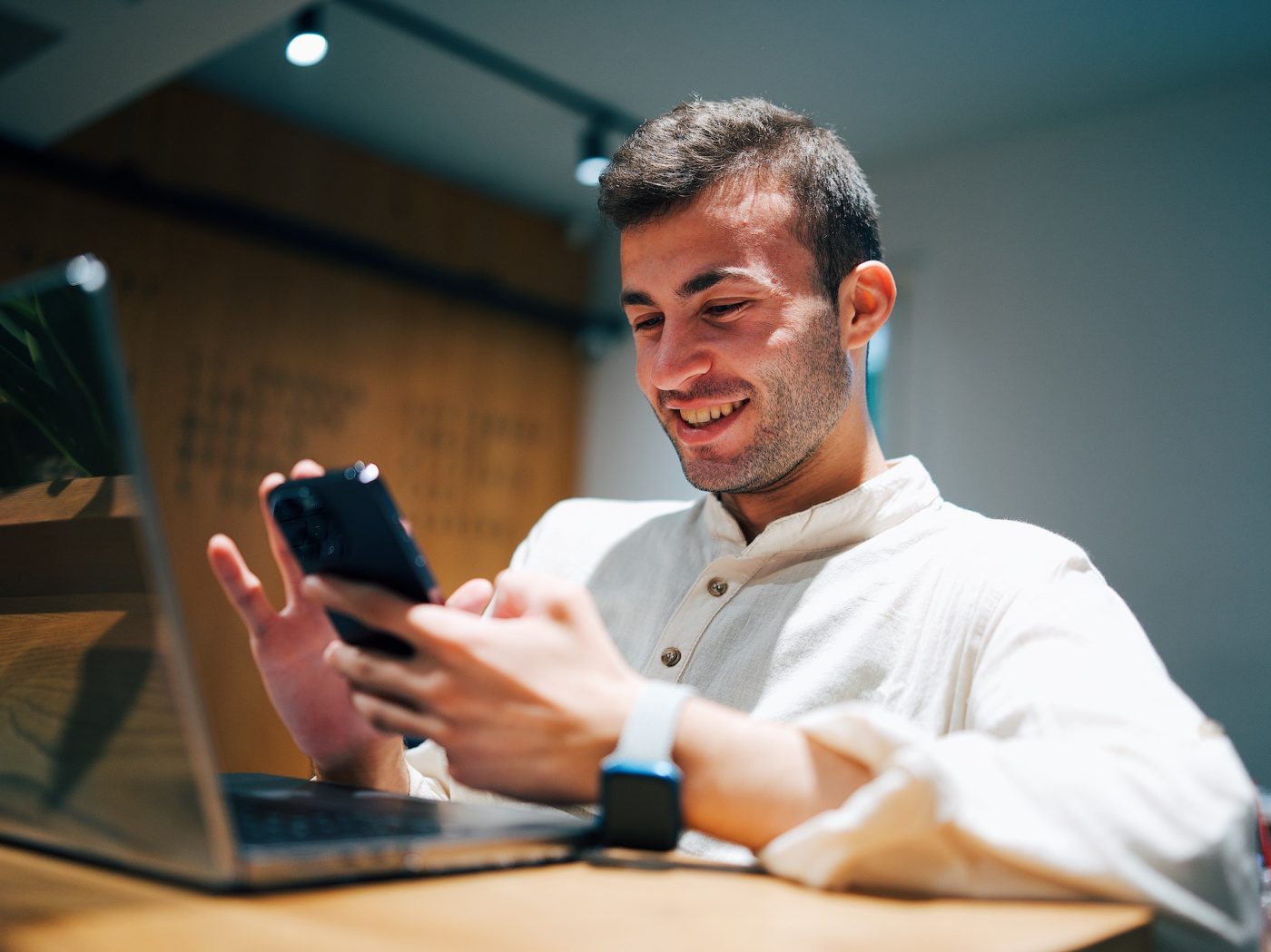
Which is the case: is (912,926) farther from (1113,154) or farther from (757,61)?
(1113,154)

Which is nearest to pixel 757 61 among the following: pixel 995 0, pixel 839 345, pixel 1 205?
pixel 995 0

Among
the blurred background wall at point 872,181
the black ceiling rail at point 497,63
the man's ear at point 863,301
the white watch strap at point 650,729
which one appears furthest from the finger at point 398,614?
the black ceiling rail at point 497,63

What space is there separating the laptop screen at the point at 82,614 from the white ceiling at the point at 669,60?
6.71 feet

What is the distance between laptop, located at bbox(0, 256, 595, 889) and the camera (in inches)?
16.8

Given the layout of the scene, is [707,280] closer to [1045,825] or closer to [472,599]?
[472,599]

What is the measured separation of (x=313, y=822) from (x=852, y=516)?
2.21 feet

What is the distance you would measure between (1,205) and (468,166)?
61.4 inches

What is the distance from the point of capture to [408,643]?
622 mm

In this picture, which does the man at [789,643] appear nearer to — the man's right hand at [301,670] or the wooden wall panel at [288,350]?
the man's right hand at [301,670]

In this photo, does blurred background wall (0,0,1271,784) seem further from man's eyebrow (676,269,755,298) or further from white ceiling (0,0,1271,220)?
man's eyebrow (676,269,755,298)

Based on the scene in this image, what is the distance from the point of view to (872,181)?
371cm

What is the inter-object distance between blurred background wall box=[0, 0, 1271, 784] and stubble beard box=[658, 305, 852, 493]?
1.68 m

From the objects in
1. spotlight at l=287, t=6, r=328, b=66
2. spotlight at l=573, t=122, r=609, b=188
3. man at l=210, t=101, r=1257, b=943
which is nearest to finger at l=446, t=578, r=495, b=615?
man at l=210, t=101, r=1257, b=943

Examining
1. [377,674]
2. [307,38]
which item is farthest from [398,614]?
[307,38]
